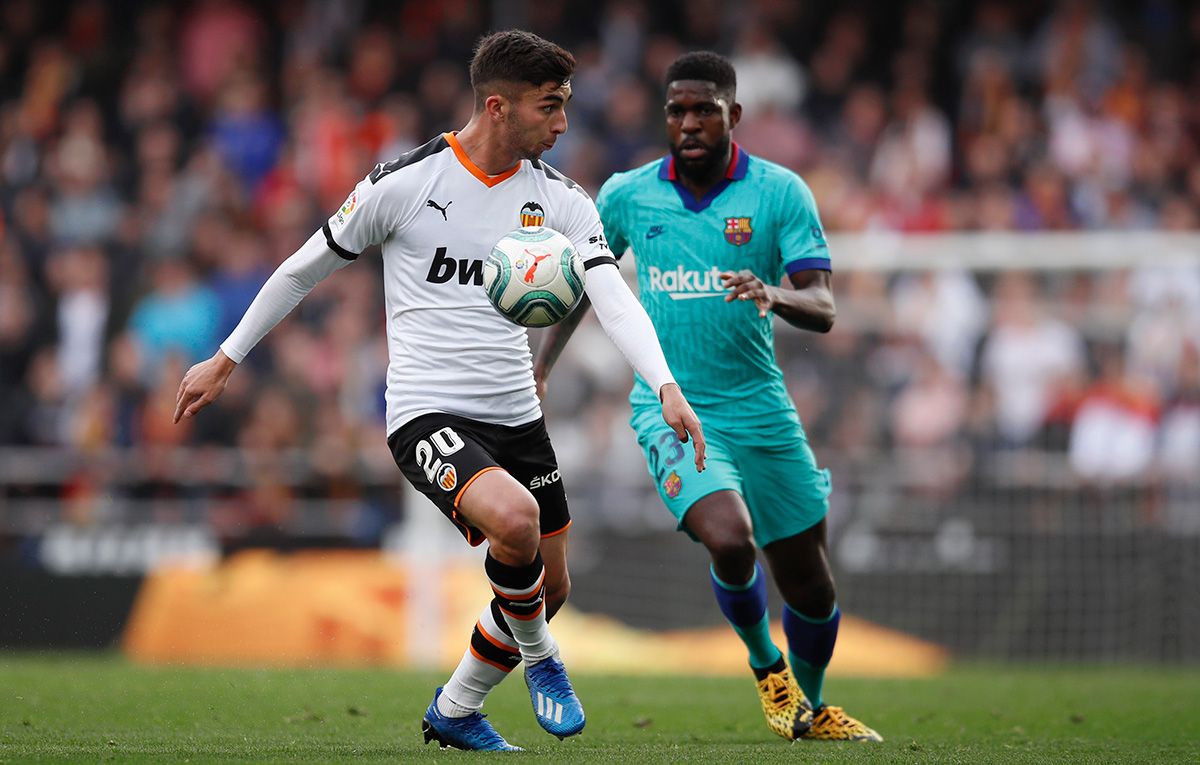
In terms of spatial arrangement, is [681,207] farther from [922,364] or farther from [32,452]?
[32,452]

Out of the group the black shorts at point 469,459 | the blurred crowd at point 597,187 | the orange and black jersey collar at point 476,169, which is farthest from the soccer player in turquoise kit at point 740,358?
the blurred crowd at point 597,187

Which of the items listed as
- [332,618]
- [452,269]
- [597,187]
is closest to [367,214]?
[452,269]

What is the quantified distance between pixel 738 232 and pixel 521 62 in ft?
5.44

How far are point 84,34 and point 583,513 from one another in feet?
31.4

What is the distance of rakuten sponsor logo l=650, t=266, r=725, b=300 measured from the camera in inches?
307

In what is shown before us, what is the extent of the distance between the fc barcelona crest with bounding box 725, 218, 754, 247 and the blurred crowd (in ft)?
20.1

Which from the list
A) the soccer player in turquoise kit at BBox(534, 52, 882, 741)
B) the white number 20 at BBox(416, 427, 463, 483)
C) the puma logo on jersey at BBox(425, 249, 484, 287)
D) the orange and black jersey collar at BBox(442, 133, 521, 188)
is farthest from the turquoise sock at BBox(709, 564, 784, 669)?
the orange and black jersey collar at BBox(442, 133, 521, 188)

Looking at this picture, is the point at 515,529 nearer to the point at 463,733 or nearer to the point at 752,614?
the point at 463,733

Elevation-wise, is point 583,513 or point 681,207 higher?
point 681,207

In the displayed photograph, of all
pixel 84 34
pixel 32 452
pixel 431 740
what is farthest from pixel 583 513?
pixel 84 34

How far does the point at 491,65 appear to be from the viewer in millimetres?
6613

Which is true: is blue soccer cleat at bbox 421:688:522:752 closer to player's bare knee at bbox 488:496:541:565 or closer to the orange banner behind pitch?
player's bare knee at bbox 488:496:541:565

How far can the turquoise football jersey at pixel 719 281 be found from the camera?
7770 millimetres

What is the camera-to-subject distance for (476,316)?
263 inches
